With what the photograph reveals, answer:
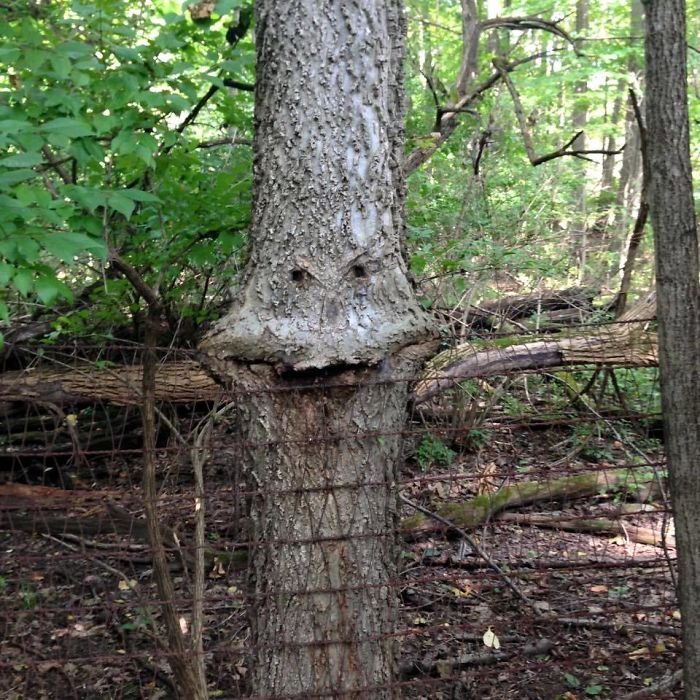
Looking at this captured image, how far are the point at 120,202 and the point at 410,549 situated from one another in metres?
3.25

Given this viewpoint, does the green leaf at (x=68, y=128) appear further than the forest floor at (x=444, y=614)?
No

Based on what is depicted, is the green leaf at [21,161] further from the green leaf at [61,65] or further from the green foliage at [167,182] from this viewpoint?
the green leaf at [61,65]

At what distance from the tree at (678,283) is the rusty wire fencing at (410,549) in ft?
0.80

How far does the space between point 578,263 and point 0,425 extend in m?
6.94

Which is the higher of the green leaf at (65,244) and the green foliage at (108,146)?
the green foliage at (108,146)

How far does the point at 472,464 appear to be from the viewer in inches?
212

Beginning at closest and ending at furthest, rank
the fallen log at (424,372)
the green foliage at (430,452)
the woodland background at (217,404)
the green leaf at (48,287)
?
the green leaf at (48,287)
the woodland background at (217,404)
the fallen log at (424,372)
the green foliage at (430,452)

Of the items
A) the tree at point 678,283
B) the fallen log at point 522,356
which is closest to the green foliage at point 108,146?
the tree at point 678,283

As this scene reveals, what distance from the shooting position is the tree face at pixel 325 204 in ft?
8.32

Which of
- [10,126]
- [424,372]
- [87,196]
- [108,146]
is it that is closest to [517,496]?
[424,372]

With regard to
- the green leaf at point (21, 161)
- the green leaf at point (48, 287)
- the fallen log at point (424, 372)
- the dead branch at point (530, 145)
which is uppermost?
the dead branch at point (530, 145)

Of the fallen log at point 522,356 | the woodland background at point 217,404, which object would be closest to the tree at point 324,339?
the woodland background at point 217,404

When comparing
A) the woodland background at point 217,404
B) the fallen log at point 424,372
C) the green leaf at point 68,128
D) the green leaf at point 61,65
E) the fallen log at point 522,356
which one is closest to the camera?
the green leaf at point 68,128

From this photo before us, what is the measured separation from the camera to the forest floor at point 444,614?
361cm
